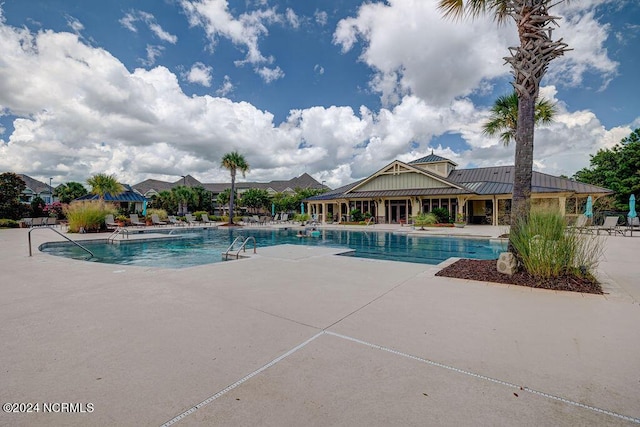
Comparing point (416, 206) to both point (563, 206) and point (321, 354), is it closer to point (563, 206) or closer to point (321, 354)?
point (563, 206)

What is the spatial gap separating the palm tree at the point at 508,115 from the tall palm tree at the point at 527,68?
34.4 ft

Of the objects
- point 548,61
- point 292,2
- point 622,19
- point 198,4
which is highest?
point 292,2

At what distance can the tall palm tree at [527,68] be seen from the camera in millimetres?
6328

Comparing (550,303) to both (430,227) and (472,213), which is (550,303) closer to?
(430,227)

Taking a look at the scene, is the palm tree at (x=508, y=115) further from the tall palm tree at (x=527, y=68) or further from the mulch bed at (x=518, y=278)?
the mulch bed at (x=518, y=278)

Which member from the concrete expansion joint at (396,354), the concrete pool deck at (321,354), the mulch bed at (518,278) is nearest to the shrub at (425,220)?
the mulch bed at (518,278)

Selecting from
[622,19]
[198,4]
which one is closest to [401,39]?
[622,19]

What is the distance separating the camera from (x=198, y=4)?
13055 millimetres

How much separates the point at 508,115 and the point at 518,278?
14.1 m

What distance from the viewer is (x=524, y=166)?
20.9 ft

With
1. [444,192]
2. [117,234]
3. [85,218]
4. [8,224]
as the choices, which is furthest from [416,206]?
[8,224]

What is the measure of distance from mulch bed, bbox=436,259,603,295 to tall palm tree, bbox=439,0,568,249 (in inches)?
31.9

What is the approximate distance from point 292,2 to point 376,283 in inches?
595

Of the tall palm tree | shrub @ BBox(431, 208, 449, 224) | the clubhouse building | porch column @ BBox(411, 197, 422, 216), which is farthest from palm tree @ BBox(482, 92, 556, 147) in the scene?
the tall palm tree
